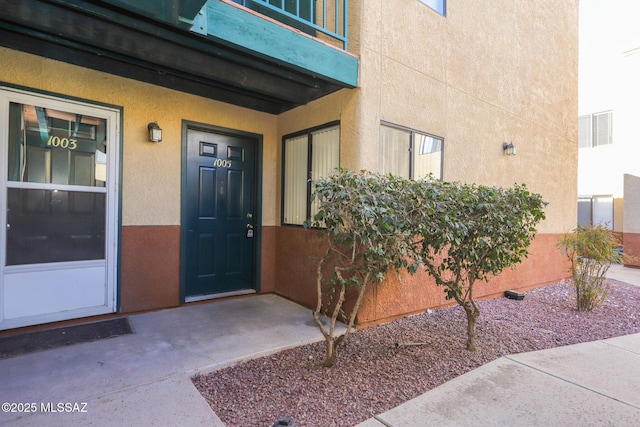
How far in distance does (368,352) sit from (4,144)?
4236 millimetres

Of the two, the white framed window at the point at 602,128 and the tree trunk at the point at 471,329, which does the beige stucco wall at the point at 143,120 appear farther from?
the white framed window at the point at 602,128

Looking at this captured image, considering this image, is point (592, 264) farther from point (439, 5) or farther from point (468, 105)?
point (439, 5)

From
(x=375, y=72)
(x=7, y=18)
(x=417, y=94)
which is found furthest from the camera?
(x=417, y=94)

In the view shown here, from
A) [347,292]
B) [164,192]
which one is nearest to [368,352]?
[347,292]

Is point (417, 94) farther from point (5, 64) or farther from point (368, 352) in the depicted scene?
point (5, 64)

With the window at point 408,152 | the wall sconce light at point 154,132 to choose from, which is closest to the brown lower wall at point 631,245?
the window at point 408,152

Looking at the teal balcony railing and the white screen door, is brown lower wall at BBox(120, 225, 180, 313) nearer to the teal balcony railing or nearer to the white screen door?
the white screen door

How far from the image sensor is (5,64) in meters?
3.39

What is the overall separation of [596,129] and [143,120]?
15.1 m

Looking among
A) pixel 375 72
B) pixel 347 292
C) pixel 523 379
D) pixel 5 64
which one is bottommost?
pixel 523 379

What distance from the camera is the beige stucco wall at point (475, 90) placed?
4.07m

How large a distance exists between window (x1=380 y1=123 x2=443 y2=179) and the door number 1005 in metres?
3.63

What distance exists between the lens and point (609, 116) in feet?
39.4

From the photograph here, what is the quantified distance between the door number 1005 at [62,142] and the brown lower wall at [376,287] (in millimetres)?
2783
